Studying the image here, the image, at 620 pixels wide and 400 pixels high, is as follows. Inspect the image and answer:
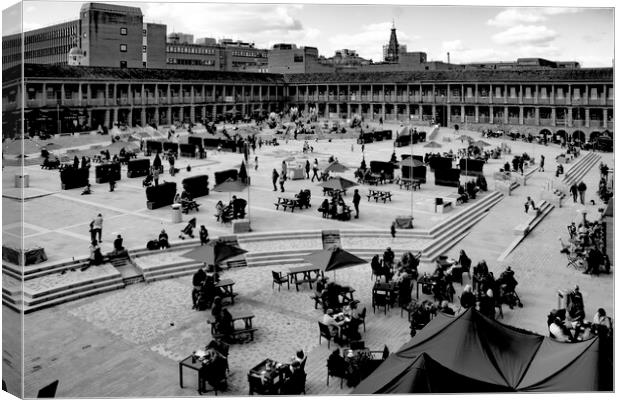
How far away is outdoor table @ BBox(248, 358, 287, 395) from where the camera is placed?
11.9 m

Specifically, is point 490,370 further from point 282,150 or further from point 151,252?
point 282,150

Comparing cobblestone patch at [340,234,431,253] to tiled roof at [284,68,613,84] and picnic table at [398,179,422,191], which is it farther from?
tiled roof at [284,68,613,84]

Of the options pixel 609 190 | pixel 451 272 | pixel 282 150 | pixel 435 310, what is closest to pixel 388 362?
pixel 435 310

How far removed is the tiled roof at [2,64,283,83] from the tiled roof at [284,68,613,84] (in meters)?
8.31

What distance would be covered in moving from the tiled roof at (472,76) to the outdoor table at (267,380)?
200ft

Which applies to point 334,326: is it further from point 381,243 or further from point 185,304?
point 381,243

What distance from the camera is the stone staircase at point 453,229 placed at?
23062 millimetres

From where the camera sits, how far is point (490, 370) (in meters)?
10.7

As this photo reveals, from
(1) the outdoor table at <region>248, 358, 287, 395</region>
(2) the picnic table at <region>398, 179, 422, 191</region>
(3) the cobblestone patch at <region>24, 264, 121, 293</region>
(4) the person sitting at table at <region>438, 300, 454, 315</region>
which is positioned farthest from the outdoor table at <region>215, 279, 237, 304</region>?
(2) the picnic table at <region>398, 179, 422, 191</region>

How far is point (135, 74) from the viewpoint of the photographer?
73.9 meters

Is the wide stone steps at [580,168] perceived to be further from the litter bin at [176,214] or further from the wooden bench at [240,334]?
A: the wooden bench at [240,334]

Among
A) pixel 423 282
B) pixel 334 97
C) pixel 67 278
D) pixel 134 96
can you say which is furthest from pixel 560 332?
pixel 334 97

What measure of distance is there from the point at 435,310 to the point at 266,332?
4352 millimetres

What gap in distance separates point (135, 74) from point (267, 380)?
68.0m
